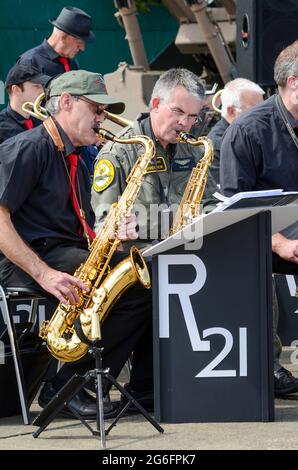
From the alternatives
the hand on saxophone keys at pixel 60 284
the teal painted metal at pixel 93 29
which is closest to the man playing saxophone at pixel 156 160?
the hand on saxophone keys at pixel 60 284

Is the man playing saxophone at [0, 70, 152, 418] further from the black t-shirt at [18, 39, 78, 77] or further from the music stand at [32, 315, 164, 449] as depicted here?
the black t-shirt at [18, 39, 78, 77]

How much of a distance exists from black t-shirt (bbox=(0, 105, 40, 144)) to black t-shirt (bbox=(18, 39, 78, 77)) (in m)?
0.81

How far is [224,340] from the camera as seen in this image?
505 cm

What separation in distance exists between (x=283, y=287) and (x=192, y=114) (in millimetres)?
1488

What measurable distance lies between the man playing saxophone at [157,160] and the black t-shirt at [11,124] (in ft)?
4.38

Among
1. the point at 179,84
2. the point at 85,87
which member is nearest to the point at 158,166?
the point at 179,84

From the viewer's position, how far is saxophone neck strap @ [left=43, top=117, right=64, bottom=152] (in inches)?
210

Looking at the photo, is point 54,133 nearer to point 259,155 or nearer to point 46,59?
point 259,155

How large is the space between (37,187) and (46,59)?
3.25 m


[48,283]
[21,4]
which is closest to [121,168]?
[48,283]

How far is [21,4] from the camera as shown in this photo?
13656mm

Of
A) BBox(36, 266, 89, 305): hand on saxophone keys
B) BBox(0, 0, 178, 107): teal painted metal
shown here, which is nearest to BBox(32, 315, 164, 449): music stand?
BBox(36, 266, 89, 305): hand on saxophone keys

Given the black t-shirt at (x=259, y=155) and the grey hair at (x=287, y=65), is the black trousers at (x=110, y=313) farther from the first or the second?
the grey hair at (x=287, y=65)
